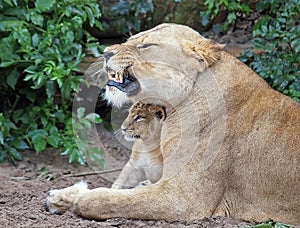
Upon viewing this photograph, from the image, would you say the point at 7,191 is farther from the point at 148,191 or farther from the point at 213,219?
the point at 213,219

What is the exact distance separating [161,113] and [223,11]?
339 centimetres

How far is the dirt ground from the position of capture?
13.3ft

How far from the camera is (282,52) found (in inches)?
245

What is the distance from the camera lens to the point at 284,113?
434cm

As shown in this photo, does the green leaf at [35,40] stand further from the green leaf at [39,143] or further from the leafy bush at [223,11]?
the leafy bush at [223,11]

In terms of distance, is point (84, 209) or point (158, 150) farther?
point (158, 150)

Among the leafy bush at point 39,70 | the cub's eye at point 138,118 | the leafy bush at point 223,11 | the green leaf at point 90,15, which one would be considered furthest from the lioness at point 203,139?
the leafy bush at point 223,11

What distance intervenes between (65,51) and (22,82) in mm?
509

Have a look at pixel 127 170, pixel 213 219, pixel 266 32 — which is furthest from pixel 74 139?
pixel 213 219

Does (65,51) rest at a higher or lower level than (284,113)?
lower

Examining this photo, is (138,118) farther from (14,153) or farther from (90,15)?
(90,15)

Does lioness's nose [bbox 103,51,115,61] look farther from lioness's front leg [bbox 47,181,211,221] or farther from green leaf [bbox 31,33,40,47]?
green leaf [bbox 31,33,40,47]

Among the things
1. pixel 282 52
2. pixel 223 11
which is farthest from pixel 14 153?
pixel 223 11

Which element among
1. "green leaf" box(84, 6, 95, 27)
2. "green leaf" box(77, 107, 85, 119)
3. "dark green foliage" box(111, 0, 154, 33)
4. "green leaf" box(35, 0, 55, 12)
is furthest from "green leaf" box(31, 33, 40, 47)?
"dark green foliage" box(111, 0, 154, 33)
